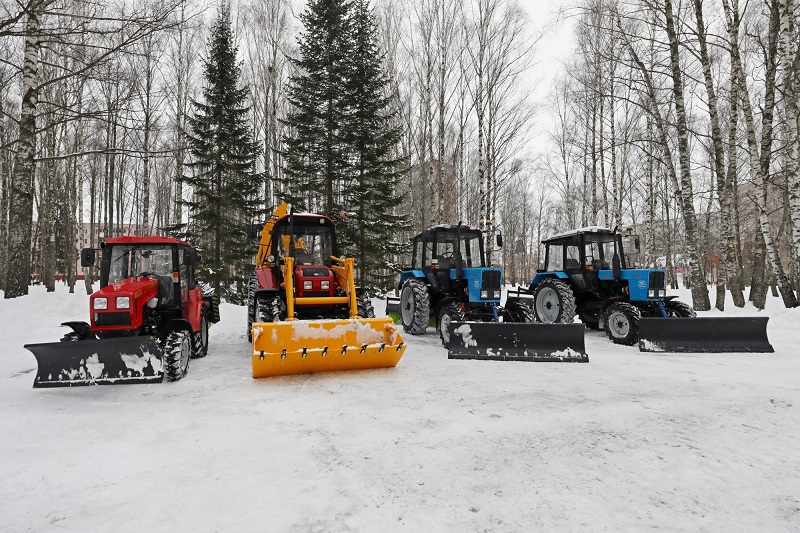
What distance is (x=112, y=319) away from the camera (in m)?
5.53

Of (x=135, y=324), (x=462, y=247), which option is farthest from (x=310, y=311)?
(x=462, y=247)

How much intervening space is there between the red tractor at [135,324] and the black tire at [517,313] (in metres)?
5.95

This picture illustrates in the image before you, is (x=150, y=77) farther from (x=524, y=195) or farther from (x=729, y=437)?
(x=524, y=195)

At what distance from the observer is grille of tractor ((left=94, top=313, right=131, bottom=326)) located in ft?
18.0

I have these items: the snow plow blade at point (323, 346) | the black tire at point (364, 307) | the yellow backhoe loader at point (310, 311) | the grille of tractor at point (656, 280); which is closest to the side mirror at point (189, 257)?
the yellow backhoe loader at point (310, 311)

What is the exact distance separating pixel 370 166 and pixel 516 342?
A: 11.6 meters

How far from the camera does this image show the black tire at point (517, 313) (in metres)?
8.66

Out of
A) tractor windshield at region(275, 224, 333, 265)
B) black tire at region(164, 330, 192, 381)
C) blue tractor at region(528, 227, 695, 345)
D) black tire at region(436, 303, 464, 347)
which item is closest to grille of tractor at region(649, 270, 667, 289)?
blue tractor at region(528, 227, 695, 345)

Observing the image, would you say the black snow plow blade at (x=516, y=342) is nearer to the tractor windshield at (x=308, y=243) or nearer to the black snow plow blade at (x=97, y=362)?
the tractor windshield at (x=308, y=243)

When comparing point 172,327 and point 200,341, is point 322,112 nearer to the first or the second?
point 200,341

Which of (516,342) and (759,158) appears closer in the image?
(516,342)

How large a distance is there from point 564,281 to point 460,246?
2.74 m

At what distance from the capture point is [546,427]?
3766 millimetres

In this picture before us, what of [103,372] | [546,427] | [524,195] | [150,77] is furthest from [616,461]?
[524,195]
